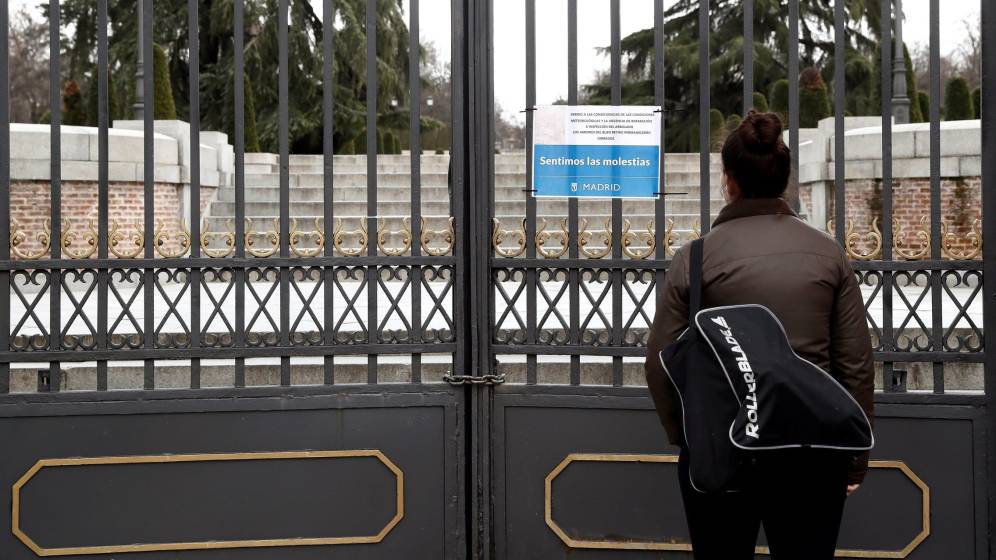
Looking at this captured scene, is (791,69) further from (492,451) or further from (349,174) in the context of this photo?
(349,174)

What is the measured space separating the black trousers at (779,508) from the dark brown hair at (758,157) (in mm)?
745

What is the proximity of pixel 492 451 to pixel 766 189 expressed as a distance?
6.29 feet

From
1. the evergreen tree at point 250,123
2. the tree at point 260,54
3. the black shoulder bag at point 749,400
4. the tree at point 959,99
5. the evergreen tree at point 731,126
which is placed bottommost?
the black shoulder bag at point 749,400

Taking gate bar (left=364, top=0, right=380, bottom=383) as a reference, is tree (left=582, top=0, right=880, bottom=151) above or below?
above

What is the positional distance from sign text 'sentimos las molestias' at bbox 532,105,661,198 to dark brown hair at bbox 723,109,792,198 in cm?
126

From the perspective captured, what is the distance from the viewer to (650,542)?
13.7 feet

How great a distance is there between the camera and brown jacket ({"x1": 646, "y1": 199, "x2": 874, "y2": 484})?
8.79ft

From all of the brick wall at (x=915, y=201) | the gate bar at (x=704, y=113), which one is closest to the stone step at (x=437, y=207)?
the brick wall at (x=915, y=201)

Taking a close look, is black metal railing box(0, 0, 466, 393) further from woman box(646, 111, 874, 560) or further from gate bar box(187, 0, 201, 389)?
woman box(646, 111, 874, 560)

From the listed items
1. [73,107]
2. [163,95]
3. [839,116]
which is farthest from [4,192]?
[73,107]

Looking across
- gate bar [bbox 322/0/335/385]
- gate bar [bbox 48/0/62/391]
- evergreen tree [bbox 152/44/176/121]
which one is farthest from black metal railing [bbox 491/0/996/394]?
evergreen tree [bbox 152/44/176/121]

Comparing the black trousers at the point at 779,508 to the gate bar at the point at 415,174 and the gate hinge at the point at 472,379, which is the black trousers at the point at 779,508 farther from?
the gate bar at the point at 415,174

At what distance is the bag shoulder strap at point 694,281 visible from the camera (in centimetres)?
274

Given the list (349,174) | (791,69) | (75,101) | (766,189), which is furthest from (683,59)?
(766,189)
